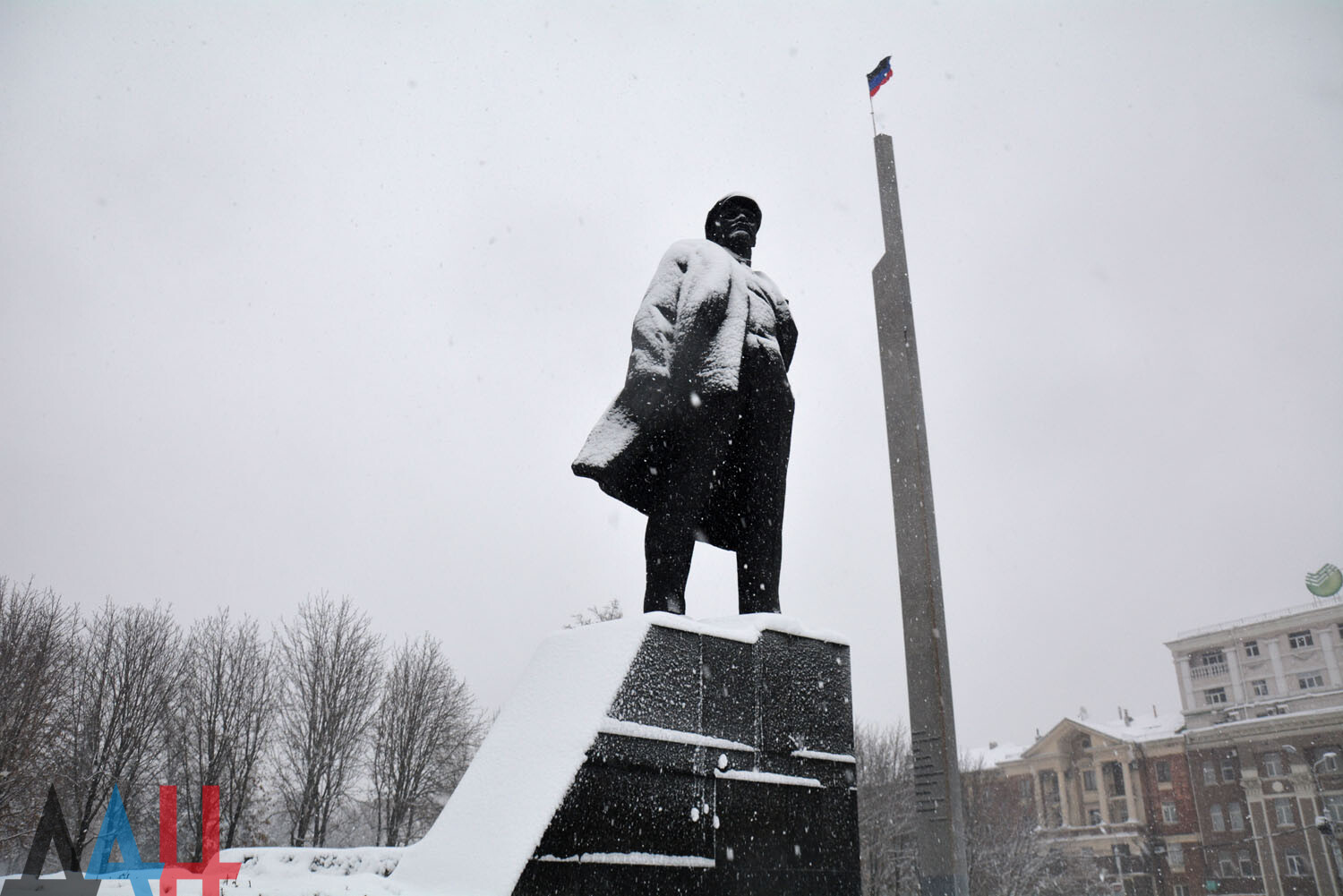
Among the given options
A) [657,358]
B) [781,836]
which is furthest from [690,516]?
[781,836]

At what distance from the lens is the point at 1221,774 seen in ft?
133

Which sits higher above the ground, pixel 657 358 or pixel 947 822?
pixel 657 358

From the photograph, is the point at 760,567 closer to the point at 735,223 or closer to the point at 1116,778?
the point at 735,223

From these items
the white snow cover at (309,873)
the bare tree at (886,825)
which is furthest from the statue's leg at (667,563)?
the bare tree at (886,825)

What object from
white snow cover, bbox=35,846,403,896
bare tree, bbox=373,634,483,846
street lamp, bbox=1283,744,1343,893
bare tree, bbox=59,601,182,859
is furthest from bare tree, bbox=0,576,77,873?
street lamp, bbox=1283,744,1343,893

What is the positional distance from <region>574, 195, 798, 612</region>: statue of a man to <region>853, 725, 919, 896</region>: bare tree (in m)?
27.7

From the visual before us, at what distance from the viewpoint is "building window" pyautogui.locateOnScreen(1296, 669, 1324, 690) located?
41.4 meters

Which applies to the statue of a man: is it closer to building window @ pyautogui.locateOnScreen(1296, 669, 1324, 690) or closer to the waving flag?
the waving flag

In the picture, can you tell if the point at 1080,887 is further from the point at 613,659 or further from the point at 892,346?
the point at 613,659

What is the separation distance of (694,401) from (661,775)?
61.2 inches

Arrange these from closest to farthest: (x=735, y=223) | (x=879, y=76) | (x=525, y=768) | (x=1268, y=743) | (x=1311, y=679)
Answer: (x=525, y=768) < (x=735, y=223) < (x=879, y=76) < (x=1268, y=743) < (x=1311, y=679)

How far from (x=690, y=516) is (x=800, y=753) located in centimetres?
107

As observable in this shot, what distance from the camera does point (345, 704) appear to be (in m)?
26.4

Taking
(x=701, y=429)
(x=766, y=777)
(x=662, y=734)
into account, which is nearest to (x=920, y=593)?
(x=701, y=429)
